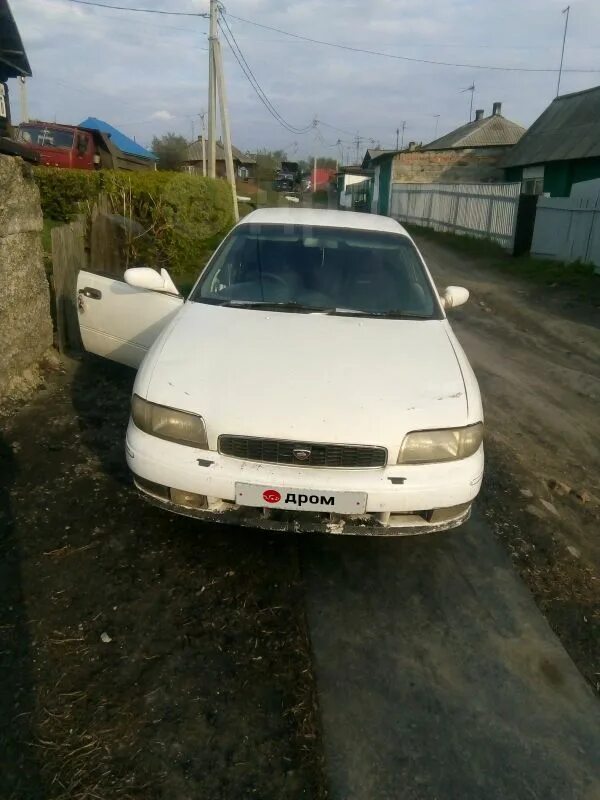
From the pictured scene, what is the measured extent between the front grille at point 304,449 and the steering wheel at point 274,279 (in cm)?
154

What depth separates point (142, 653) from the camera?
241cm

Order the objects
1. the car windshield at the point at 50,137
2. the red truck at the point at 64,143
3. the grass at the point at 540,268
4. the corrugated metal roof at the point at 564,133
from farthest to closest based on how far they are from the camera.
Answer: the corrugated metal roof at the point at 564,133 → the car windshield at the point at 50,137 → the red truck at the point at 64,143 → the grass at the point at 540,268

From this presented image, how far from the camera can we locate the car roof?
4.41 meters

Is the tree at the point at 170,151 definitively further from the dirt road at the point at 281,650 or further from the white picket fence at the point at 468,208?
the dirt road at the point at 281,650

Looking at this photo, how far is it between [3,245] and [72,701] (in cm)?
369

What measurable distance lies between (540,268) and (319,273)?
10.8m

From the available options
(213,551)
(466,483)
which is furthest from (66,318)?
(466,483)

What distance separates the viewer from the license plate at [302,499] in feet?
8.58

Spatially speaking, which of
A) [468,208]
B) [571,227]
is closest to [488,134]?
[468,208]

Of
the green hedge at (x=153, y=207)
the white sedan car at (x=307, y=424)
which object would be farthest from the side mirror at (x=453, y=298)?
the green hedge at (x=153, y=207)

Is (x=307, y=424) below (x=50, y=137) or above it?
below

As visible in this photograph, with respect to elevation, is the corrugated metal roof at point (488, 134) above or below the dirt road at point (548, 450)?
above

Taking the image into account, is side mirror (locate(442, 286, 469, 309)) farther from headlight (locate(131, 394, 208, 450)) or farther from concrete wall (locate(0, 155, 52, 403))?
concrete wall (locate(0, 155, 52, 403))

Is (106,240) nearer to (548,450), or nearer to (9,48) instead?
(9,48)
